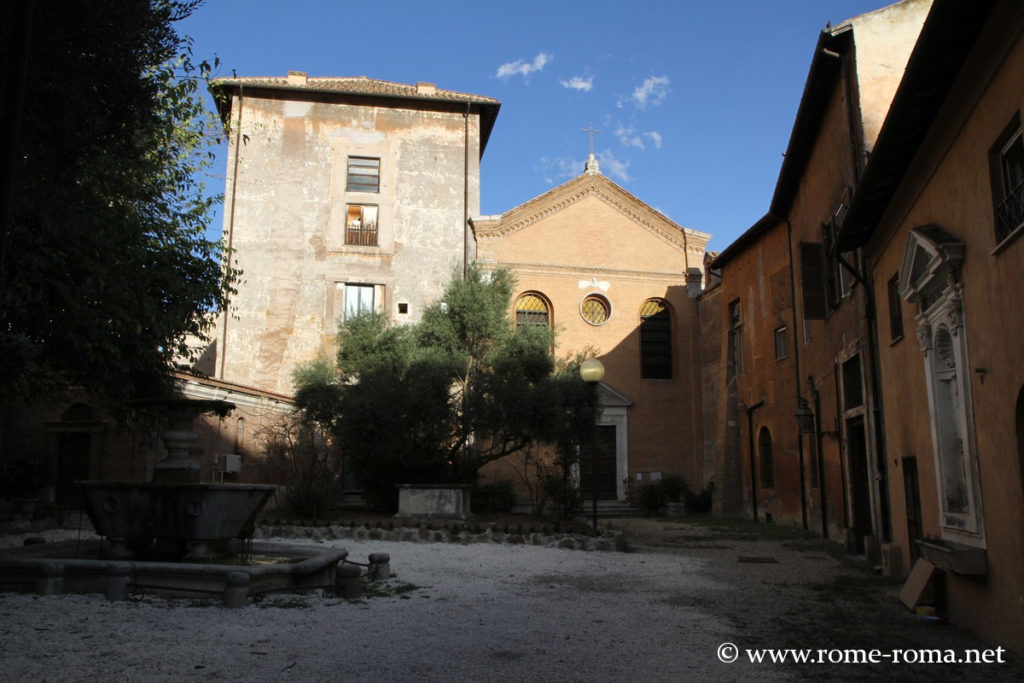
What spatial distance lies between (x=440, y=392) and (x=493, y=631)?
10257mm

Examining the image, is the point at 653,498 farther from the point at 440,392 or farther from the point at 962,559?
the point at 962,559

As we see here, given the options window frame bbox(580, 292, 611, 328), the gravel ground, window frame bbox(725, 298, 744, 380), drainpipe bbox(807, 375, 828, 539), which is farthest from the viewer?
window frame bbox(580, 292, 611, 328)

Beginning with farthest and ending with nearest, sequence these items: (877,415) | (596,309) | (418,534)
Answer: (596,309) → (418,534) → (877,415)

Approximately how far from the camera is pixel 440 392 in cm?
1630

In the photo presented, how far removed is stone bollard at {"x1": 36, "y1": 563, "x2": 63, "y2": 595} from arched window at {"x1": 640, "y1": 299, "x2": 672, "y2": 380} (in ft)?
67.3

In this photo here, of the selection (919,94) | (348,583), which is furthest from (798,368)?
(348,583)

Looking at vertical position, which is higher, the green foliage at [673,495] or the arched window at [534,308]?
the arched window at [534,308]

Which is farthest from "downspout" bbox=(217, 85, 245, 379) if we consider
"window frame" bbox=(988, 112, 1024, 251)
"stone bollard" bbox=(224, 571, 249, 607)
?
"window frame" bbox=(988, 112, 1024, 251)

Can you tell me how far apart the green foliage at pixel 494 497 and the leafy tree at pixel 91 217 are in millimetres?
9499

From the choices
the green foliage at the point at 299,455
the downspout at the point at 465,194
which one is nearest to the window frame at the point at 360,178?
the downspout at the point at 465,194

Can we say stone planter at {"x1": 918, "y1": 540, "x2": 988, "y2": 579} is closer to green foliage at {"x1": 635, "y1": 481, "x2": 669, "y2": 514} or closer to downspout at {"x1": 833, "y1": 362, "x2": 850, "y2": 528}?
downspout at {"x1": 833, "y1": 362, "x2": 850, "y2": 528}

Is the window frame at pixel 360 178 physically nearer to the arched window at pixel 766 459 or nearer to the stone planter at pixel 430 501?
the stone planter at pixel 430 501

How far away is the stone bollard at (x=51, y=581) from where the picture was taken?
702cm

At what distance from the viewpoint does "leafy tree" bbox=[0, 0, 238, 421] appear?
8125mm
